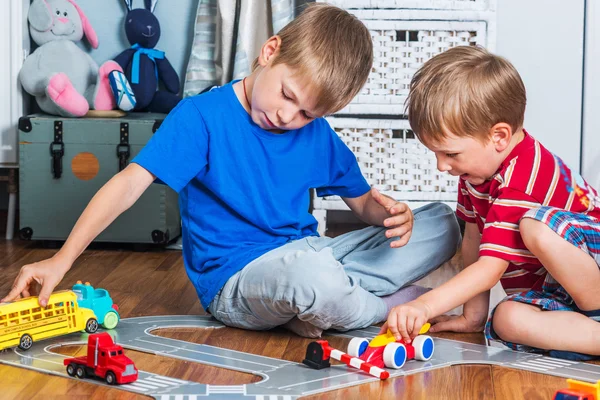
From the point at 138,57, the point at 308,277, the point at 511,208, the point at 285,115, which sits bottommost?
the point at 308,277

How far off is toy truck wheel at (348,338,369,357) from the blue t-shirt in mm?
248

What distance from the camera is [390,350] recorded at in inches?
40.9

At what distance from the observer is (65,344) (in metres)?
1.16

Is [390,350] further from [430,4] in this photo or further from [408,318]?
[430,4]

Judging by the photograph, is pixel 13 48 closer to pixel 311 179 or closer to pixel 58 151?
pixel 58 151

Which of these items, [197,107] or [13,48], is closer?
[197,107]

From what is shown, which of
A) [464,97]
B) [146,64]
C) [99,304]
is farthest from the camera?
[146,64]

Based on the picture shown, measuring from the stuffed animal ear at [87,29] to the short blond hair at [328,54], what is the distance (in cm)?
109

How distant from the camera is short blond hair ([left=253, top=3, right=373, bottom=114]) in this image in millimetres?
1177

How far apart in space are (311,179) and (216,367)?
0.40 metres

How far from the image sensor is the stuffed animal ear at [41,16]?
2.09 metres

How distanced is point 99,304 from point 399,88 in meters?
1.01

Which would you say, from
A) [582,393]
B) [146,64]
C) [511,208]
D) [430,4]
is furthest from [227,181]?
[146,64]

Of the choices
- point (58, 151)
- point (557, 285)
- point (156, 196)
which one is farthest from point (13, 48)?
point (557, 285)
